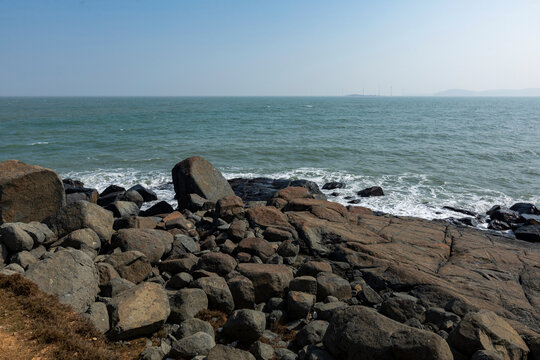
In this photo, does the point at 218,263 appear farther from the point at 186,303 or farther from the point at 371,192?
the point at 371,192

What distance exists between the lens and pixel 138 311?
6.11m

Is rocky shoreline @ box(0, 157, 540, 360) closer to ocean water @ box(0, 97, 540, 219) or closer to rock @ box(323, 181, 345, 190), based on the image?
ocean water @ box(0, 97, 540, 219)

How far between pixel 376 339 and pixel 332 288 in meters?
2.40

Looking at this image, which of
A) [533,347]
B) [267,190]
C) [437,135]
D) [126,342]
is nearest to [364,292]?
[533,347]

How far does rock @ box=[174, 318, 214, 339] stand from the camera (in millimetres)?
5953

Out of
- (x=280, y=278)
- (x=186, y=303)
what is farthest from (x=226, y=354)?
(x=280, y=278)

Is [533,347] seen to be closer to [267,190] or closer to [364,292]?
[364,292]

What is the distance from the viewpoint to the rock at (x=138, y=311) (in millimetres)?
5918

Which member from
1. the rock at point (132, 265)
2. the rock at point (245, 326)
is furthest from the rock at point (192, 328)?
the rock at point (132, 265)

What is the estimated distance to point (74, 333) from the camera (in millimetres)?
5504

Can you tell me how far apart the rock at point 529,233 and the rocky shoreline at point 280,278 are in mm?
1010

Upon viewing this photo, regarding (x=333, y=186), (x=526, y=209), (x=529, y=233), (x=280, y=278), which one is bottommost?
(x=529, y=233)

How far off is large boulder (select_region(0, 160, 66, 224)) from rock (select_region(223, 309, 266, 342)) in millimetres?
7573

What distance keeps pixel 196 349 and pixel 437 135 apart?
46.7 meters
